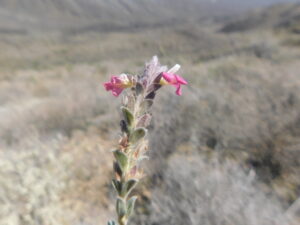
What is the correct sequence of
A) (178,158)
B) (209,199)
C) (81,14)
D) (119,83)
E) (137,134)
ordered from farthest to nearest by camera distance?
1. (81,14)
2. (178,158)
3. (209,199)
4. (119,83)
5. (137,134)

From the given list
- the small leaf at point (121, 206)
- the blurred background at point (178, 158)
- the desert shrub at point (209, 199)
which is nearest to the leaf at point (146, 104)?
the small leaf at point (121, 206)

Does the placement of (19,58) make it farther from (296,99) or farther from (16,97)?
(296,99)

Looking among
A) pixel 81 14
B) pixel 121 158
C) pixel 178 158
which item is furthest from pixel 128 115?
pixel 81 14

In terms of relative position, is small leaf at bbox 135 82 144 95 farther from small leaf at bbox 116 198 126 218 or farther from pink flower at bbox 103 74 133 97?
small leaf at bbox 116 198 126 218

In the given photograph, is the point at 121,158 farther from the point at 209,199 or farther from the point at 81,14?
the point at 81,14

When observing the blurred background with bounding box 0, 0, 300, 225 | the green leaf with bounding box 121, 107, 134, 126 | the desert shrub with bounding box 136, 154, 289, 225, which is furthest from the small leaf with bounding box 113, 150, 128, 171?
the desert shrub with bounding box 136, 154, 289, 225

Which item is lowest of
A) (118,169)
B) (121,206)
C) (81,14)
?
(121,206)

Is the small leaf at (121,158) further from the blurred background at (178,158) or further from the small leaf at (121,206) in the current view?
the blurred background at (178,158)

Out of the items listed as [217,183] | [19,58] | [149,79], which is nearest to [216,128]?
[217,183]
